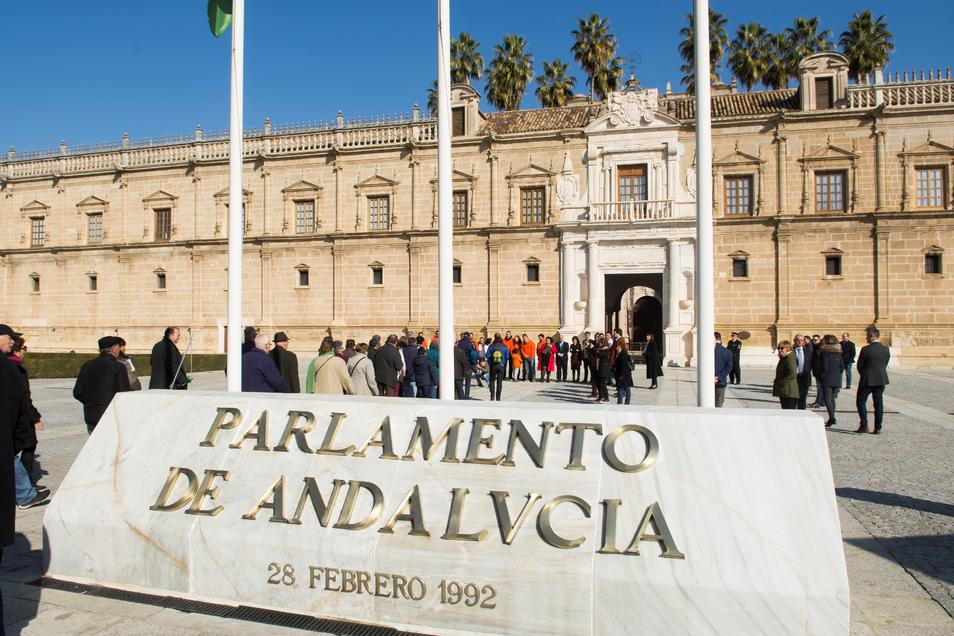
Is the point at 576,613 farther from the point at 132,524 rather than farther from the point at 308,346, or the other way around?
the point at 308,346

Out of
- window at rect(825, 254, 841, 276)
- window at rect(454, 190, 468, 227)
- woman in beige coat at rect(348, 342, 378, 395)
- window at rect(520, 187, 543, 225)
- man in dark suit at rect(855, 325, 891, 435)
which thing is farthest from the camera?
window at rect(454, 190, 468, 227)

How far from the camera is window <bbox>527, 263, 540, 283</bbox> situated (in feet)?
92.0

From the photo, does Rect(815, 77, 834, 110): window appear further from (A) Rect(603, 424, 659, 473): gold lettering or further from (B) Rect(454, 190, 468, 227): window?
(A) Rect(603, 424, 659, 473): gold lettering

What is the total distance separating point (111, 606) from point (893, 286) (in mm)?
26845

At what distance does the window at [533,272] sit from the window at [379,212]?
6.66 m

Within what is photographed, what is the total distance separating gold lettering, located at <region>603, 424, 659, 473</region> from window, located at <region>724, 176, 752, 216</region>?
2463 centimetres

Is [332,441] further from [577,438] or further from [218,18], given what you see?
[218,18]

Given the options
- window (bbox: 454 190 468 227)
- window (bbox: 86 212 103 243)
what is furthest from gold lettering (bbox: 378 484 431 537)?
window (bbox: 86 212 103 243)

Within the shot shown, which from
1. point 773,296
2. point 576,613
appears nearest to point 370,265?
point 773,296

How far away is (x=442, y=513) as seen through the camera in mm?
4172

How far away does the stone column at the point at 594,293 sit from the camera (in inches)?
1054

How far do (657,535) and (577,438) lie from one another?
0.73 metres

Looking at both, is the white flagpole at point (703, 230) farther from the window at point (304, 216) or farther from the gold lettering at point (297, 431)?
the window at point (304, 216)

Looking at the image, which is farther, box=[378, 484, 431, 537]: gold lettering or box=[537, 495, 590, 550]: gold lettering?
box=[378, 484, 431, 537]: gold lettering
